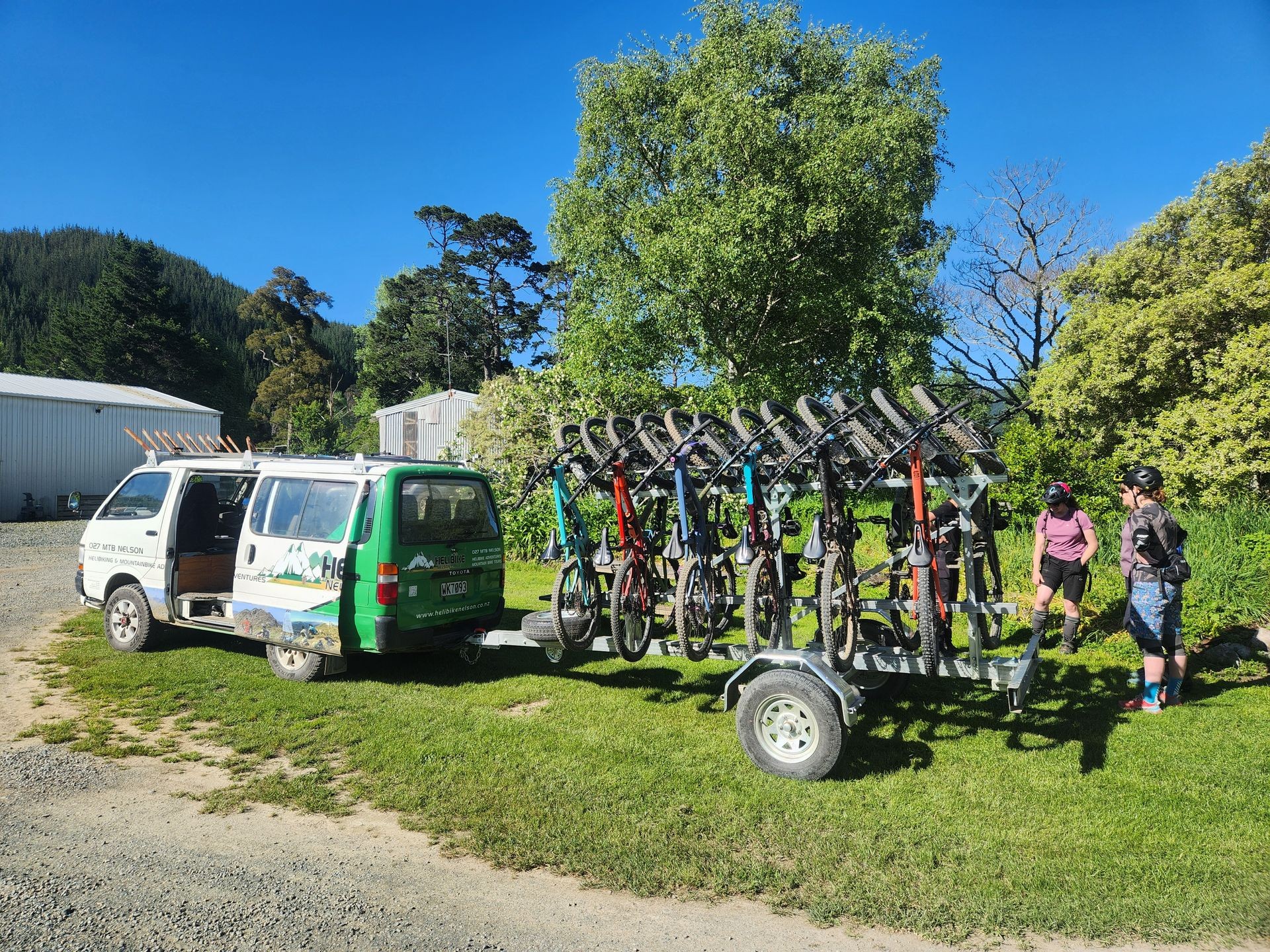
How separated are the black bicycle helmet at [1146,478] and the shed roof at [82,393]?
30.7 meters

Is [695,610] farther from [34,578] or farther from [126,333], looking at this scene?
[126,333]

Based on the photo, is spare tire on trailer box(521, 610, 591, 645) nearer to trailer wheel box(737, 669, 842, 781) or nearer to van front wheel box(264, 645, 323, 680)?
trailer wheel box(737, 669, 842, 781)

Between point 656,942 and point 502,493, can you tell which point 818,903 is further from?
point 502,493

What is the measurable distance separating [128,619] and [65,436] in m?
23.5

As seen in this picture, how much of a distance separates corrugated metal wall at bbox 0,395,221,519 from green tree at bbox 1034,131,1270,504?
29957 millimetres

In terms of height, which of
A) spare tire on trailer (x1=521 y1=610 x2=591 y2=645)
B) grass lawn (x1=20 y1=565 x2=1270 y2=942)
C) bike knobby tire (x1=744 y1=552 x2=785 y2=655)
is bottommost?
grass lawn (x1=20 y1=565 x2=1270 y2=942)

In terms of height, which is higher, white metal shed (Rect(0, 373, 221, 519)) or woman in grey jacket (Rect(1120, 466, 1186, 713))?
white metal shed (Rect(0, 373, 221, 519))

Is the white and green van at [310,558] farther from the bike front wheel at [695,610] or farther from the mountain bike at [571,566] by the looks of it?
the bike front wheel at [695,610]

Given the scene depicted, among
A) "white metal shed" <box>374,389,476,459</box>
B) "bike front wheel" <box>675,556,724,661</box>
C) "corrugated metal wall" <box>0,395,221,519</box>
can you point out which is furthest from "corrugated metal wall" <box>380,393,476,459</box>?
"bike front wheel" <box>675,556,724,661</box>

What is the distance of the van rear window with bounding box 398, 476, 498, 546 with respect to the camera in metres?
6.62

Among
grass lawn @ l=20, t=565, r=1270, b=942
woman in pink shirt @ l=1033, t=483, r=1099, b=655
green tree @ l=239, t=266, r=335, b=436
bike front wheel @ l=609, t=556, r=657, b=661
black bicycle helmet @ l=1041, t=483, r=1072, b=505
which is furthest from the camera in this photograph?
green tree @ l=239, t=266, r=335, b=436

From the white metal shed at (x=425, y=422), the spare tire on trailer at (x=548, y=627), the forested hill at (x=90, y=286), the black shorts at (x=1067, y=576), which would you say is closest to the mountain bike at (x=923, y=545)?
the spare tire on trailer at (x=548, y=627)

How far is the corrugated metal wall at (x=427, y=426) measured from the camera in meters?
26.9

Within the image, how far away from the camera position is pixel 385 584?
632 centimetres
